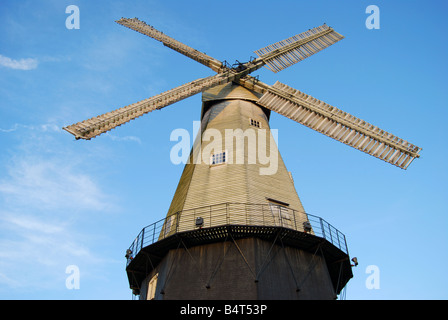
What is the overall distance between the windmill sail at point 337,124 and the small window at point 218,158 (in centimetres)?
519

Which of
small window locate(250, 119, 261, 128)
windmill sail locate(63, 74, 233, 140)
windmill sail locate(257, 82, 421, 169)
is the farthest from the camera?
small window locate(250, 119, 261, 128)

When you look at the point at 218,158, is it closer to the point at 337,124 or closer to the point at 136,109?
the point at 136,109

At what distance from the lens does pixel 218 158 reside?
21.8 metres

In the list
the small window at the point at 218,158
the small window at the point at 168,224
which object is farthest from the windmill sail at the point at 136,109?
the small window at the point at 168,224

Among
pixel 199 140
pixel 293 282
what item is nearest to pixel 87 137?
pixel 199 140

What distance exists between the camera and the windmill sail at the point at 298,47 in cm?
2920

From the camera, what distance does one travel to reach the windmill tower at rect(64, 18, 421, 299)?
683 inches

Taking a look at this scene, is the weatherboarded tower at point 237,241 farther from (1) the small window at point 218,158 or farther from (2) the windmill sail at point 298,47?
(2) the windmill sail at point 298,47

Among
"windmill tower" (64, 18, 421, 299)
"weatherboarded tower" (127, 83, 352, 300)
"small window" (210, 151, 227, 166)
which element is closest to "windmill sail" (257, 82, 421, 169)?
"windmill tower" (64, 18, 421, 299)

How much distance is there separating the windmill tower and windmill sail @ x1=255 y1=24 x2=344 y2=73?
3.01 metres

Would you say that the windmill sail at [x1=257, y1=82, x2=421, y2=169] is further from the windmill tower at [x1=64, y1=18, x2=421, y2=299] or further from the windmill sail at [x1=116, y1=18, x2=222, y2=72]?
the windmill sail at [x1=116, y1=18, x2=222, y2=72]
